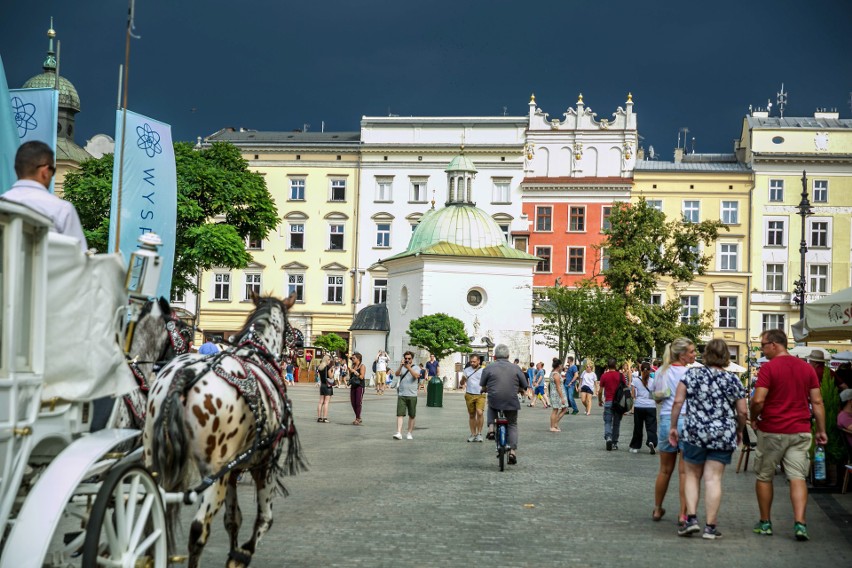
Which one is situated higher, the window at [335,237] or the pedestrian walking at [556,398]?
the window at [335,237]

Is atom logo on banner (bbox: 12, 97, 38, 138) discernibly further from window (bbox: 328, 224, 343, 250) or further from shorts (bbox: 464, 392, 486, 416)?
window (bbox: 328, 224, 343, 250)

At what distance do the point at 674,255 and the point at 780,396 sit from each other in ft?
180

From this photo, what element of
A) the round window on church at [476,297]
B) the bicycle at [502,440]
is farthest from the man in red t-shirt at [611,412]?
the round window on church at [476,297]

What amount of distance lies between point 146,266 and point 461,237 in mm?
64317

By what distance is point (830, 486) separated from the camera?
16.1 metres

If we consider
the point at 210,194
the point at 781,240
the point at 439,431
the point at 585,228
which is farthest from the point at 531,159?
the point at 439,431

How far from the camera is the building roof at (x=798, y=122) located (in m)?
79.2

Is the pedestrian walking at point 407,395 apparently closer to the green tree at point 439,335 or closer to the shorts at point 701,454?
the shorts at point 701,454

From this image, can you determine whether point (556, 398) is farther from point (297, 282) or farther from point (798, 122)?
point (798, 122)

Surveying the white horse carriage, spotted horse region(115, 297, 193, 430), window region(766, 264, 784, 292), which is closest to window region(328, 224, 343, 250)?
window region(766, 264, 784, 292)

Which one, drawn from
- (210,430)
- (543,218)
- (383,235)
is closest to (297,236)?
(383,235)

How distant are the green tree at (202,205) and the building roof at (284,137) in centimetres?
2812

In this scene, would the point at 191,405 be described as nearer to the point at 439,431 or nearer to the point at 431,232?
the point at 439,431

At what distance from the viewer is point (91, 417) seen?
6.88 meters
